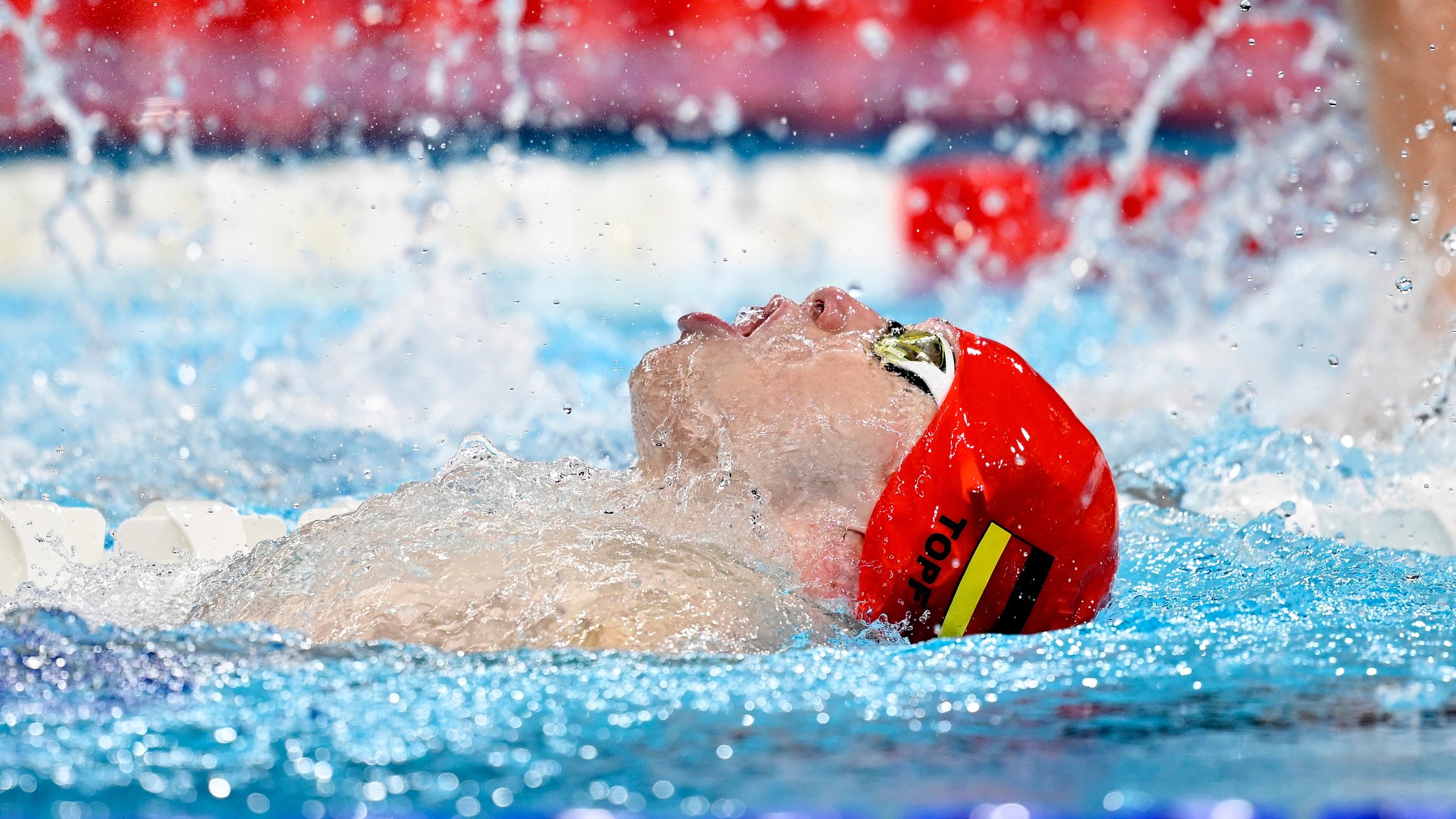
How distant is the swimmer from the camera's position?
136 centimetres

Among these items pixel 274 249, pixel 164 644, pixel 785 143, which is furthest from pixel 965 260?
pixel 164 644

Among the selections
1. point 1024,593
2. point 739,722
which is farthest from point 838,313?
point 739,722

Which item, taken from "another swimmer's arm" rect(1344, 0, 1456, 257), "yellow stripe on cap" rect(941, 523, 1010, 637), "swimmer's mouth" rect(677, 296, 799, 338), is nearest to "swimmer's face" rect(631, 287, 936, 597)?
"swimmer's mouth" rect(677, 296, 799, 338)

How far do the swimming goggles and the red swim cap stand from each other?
1 centimetres

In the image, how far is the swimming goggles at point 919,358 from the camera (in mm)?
1530

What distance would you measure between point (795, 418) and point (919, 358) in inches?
6.3

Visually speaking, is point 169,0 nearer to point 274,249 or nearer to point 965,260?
point 274,249

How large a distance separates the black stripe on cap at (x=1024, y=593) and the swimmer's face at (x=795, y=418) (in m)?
0.17

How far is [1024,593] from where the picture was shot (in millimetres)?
1489

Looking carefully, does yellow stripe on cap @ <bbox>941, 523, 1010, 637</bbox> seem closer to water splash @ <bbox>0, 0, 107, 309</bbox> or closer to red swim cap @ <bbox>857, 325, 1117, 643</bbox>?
red swim cap @ <bbox>857, 325, 1117, 643</bbox>

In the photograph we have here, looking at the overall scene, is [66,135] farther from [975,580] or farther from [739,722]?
[739,722]

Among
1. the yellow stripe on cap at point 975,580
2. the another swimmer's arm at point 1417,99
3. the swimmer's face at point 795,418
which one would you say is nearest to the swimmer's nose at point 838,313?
the swimmer's face at point 795,418

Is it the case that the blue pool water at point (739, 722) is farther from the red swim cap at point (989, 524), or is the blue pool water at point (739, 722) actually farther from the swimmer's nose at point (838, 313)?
the swimmer's nose at point (838, 313)

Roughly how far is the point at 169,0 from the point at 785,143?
2.56 m
